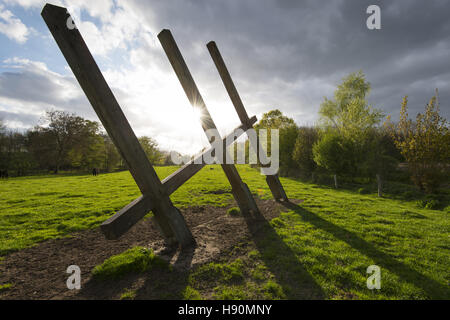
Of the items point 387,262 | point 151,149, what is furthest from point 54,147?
point 387,262

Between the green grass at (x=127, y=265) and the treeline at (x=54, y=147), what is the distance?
46709mm

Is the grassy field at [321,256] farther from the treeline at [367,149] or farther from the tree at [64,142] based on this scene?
the tree at [64,142]

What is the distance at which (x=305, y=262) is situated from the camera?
A: 347cm

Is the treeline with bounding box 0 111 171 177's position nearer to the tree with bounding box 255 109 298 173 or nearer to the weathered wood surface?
the tree with bounding box 255 109 298 173

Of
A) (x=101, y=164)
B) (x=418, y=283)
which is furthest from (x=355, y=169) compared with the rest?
(x=101, y=164)

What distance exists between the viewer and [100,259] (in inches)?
143

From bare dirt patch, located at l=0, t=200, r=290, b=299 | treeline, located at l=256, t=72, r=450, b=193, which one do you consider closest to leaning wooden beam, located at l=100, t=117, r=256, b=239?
bare dirt patch, located at l=0, t=200, r=290, b=299

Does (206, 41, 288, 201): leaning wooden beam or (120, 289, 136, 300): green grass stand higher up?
(206, 41, 288, 201): leaning wooden beam

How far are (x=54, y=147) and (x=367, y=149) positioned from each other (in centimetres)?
5387

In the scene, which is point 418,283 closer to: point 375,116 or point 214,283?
point 214,283

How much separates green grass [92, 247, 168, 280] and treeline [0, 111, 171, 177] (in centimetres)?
4671

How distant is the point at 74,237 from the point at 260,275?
4917 millimetres

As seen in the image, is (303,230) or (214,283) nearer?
(214,283)

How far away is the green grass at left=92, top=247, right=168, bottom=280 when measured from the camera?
9.89 ft
